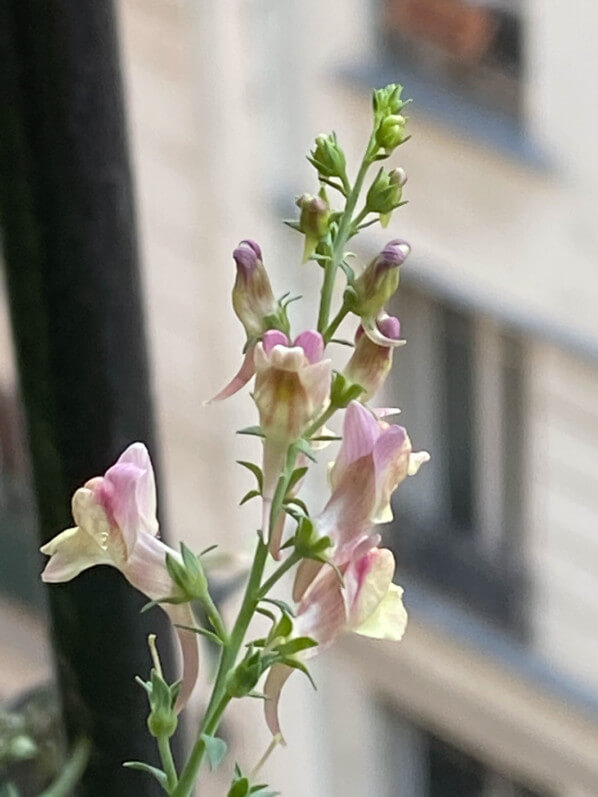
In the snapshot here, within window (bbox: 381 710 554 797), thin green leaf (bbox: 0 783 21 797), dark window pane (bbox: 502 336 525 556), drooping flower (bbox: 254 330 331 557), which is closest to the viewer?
drooping flower (bbox: 254 330 331 557)

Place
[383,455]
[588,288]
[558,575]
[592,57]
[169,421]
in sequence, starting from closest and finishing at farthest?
1. [383,455]
2. [592,57]
3. [588,288]
4. [558,575]
5. [169,421]

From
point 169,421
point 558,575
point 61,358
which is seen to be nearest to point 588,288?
point 558,575

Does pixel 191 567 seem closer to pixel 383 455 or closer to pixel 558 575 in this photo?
pixel 383 455

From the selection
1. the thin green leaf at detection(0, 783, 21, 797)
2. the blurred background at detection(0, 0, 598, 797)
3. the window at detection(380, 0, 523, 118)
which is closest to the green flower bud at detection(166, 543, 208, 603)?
the thin green leaf at detection(0, 783, 21, 797)

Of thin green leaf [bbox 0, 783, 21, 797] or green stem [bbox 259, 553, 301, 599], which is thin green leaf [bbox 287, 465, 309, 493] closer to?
green stem [bbox 259, 553, 301, 599]

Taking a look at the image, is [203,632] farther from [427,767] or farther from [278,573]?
[427,767]

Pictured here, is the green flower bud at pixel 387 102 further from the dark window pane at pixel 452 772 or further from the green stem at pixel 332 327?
the dark window pane at pixel 452 772

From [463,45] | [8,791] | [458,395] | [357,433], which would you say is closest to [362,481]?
[357,433]
